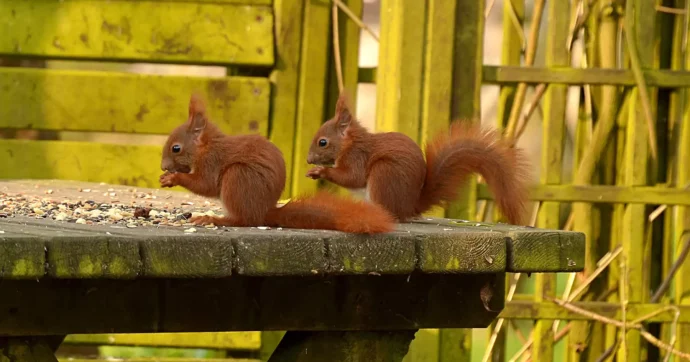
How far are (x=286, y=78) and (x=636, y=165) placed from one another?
1.26 metres

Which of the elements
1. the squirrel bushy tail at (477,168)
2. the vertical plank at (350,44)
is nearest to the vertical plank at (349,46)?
the vertical plank at (350,44)

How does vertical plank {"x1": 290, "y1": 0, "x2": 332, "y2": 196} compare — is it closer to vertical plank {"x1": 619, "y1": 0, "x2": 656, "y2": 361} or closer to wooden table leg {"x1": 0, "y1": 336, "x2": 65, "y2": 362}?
vertical plank {"x1": 619, "y1": 0, "x2": 656, "y2": 361}

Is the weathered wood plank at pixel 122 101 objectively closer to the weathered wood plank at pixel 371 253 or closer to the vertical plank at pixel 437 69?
the vertical plank at pixel 437 69

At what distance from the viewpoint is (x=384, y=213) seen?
2.14m

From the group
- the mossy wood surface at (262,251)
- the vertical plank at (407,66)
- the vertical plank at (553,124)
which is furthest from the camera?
the vertical plank at (553,124)

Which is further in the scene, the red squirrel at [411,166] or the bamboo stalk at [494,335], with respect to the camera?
the bamboo stalk at [494,335]

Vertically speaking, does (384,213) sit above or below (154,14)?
below

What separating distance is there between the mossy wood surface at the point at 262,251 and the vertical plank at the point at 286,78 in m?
1.85

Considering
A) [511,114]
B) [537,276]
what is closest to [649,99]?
[511,114]

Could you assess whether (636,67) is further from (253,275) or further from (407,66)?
(253,275)

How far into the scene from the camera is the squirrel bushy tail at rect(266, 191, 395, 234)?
6.82 ft

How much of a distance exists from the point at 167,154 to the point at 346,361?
0.61 m

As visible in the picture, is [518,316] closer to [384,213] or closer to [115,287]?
[384,213]

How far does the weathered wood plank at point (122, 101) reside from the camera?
413 centimetres
